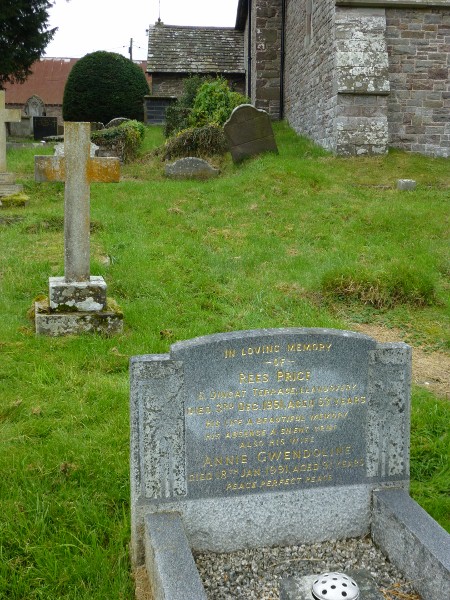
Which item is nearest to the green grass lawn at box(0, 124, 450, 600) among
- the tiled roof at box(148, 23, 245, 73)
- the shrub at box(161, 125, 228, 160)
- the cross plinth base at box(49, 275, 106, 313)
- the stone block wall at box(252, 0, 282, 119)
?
the cross plinth base at box(49, 275, 106, 313)

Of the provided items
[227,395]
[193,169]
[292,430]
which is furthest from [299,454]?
[193,169]

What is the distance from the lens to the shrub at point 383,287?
7.17 m

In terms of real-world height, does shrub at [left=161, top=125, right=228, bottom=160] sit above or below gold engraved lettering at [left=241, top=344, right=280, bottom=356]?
above

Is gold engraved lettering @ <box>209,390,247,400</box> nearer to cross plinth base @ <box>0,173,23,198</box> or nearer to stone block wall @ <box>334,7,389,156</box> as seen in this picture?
cross plinth base @ <box>0,173,23,198</box>

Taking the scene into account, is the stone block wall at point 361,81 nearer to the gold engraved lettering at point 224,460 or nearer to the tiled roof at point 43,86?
the gold engraved lettering at point 224,460

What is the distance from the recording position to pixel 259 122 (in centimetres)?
1346

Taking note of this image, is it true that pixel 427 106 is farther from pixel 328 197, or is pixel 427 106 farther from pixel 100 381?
pixel 100 381

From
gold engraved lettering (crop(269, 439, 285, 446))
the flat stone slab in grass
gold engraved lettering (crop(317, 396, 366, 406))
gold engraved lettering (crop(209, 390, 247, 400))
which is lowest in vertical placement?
gold engraved lettering (crop(269, 439, 285, 446))

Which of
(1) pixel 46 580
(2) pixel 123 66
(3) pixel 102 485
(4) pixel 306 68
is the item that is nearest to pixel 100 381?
(3) pixel 102 485

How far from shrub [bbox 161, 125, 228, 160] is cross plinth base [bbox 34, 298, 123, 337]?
9455 mm

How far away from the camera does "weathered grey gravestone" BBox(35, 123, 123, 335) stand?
602 centimetres

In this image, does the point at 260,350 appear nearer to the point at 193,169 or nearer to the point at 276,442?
the point at 276,442

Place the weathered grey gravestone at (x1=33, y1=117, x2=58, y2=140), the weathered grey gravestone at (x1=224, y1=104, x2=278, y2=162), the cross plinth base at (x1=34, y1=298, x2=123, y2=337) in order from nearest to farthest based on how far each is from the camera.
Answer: the cross plinth base at (x1=34, y1=298, x2=123, y2=337) → the weathered grey gravestone at (x1=224, y1=104, x2=278, y2=162) → the weathered grey gravestone at (x1=33, y1=117, x2=58, y2=140)

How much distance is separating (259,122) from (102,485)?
1072cm
